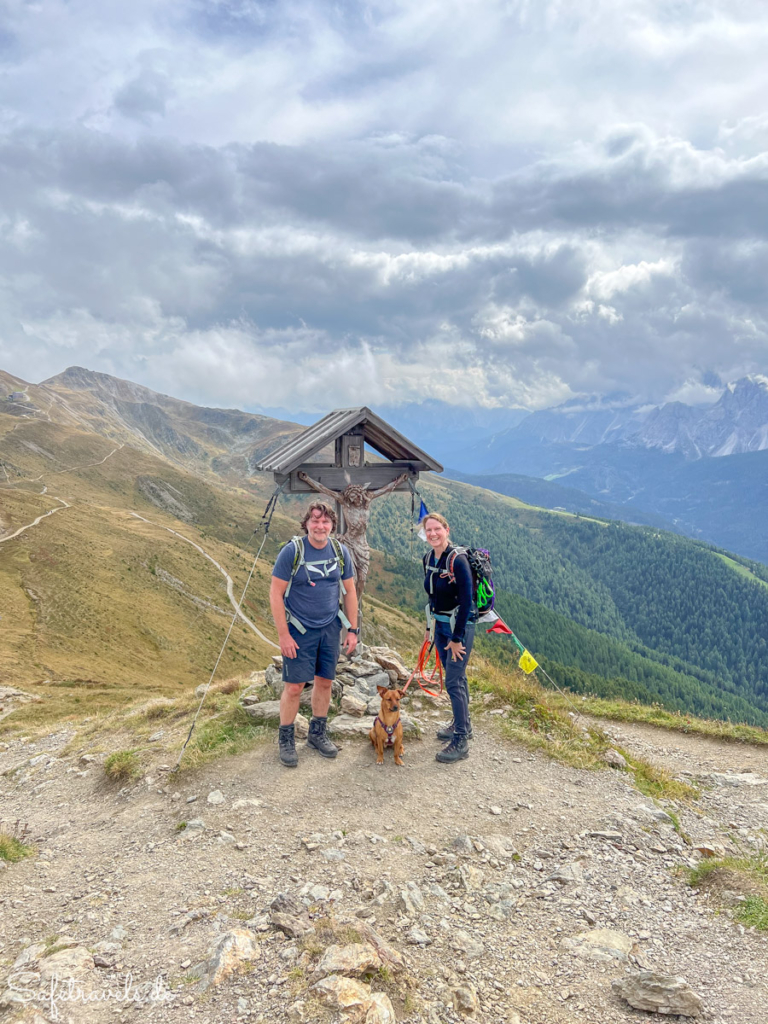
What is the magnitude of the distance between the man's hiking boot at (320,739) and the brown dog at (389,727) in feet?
2.53

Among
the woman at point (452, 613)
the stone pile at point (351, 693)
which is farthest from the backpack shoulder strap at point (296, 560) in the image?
the stone pile at point (351, 693)

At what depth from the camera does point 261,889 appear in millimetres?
5867

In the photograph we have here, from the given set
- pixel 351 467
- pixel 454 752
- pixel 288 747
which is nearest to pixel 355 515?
pixel 351 467

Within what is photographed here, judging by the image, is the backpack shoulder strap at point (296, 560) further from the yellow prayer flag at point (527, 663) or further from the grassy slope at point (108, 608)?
the grassy slope at point (108, 608)

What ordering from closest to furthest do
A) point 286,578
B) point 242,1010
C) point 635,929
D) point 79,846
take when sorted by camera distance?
point 242,1010, point 635,929, point 79,846, point 286,578

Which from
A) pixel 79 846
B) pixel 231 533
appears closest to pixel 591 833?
pixel 79 846

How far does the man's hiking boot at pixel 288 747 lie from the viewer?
862 cm

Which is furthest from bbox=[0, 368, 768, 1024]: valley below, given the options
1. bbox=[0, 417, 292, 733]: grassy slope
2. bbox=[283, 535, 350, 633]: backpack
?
bbox=[0, 417, 292, 733]: grassy slope

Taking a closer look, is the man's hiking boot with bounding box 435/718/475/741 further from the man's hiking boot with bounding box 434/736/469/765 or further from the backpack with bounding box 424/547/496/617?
the backpack with bounding box 424/547/496/617

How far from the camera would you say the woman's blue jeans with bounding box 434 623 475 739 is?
29.4ft

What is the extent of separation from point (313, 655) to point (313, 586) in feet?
4.07

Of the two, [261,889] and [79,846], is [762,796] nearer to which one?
[261,889]

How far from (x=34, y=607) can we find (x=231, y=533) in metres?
101

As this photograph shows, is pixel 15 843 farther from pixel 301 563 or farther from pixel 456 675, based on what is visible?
pixel 456 675
